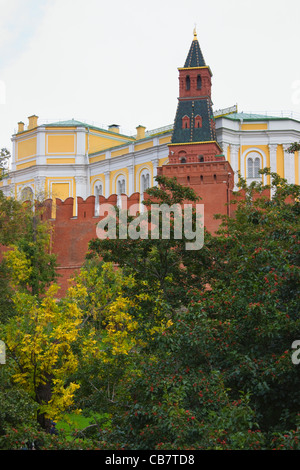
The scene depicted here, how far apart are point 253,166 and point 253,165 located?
0.22ft

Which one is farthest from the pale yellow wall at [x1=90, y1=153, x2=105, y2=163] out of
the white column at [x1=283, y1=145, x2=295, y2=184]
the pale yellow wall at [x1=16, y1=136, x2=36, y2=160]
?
the white column at [x1=283, y1=145, x2=295, y2=184]

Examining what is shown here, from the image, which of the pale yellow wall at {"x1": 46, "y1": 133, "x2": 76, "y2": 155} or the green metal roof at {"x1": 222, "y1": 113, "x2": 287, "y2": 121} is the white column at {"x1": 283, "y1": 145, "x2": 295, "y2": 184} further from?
the pale yellow wall at {"x1": 46, "y1": 133, "x2": 76, "y2": 155}

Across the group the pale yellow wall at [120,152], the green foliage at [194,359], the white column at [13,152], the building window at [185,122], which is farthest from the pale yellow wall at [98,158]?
the green foliage at [194,359]

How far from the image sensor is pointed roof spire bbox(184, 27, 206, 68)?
31.9 m

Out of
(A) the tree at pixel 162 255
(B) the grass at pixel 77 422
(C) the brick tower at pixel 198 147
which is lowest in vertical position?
(B) the grass at pixel 77 422

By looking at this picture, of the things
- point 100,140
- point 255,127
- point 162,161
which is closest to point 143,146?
point 162,161

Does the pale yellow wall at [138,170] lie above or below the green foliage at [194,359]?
above

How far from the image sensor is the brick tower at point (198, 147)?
2703 centimetres

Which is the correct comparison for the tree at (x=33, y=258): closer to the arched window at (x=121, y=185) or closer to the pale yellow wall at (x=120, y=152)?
the arched window at (x=121, y=185)

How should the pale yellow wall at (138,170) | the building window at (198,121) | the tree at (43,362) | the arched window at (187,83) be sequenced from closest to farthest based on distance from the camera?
1. the tree at (43,362)
2. the building window at (198,121)
3. the arched window at (187,83)
4. the pale yellow wall at (138,170)

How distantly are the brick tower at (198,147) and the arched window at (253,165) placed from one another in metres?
7.69

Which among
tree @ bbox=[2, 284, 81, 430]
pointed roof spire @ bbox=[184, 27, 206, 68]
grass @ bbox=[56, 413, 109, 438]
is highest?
pointed roof spire @ bbox=[184, 27, 206, 68]

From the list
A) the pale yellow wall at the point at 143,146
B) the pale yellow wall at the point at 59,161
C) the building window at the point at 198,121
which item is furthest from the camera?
the pale yellow wall at the point at 59,161
